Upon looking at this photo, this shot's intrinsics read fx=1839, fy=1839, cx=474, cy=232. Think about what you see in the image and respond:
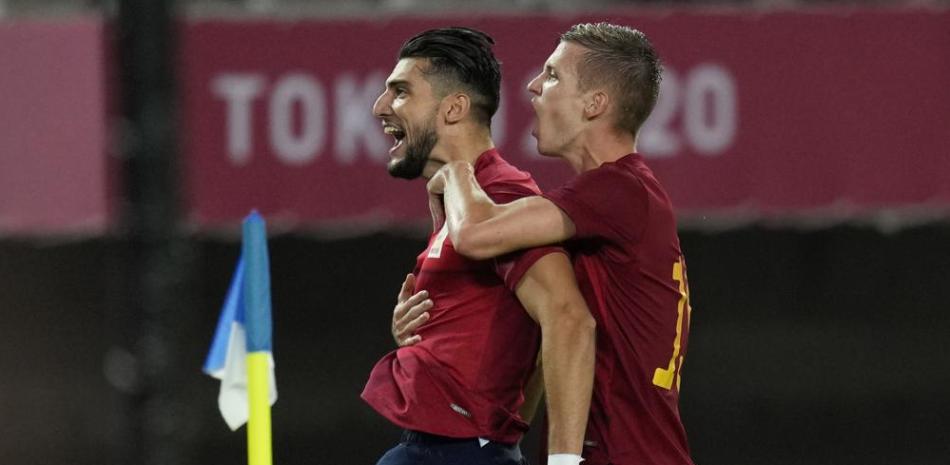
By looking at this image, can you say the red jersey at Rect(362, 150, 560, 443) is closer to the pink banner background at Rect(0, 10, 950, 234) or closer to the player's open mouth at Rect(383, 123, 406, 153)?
the player's open mouth at Rect(383, 123, 406, 153)


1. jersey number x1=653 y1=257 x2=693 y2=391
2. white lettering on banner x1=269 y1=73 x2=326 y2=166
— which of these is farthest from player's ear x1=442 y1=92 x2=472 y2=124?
white lettering on banner x1=269 y1=73 x2=326 y2=166

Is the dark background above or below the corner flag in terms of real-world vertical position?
below

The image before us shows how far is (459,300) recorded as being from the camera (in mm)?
4016

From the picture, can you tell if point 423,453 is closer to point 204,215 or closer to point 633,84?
point 633,84

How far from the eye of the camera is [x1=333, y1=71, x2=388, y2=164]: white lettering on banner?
7.83 m

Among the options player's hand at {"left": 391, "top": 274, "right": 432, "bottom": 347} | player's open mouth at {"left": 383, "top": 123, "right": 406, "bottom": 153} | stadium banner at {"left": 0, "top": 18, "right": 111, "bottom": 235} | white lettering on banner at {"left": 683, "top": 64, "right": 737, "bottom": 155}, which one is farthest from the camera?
white lettering on banner at {"left": 683, "top": 64, "right": 737, "bottom": 155}

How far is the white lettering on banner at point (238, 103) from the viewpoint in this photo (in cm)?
777

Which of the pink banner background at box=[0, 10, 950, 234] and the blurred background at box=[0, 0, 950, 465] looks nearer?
the blurred background at box=[0, 0, 950, 465]

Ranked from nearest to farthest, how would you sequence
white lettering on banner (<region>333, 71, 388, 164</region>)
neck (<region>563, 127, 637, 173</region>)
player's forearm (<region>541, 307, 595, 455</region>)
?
player's forearm (<region>541, 307, 595, 455</region>) < neck (<region>563, 127, 637, 173</region>) < white lettering on banner (<region>333, 71, 388, 164</region>)

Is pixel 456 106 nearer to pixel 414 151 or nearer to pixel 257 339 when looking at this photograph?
pixel 414 151

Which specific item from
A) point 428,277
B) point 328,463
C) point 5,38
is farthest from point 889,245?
point 428,277

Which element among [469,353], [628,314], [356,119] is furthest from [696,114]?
[628,314]

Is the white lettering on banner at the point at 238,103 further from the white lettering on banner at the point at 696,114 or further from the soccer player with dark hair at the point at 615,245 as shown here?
the soccer player with dark hair at the point at 615,245

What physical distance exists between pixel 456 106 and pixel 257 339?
2.28 ft
